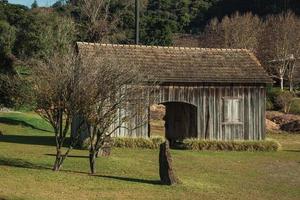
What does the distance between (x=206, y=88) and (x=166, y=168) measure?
12630 millimetres

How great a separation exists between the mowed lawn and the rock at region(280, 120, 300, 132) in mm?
13858

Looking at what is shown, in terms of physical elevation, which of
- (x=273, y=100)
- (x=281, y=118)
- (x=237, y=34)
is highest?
(x=237, y=34)

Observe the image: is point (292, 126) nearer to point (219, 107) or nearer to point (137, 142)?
point (219, 107)

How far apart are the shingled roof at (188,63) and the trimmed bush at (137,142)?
116 inches

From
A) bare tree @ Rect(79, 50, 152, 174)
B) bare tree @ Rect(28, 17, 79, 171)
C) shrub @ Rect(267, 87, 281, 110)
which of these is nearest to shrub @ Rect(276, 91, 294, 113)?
shrub @ Rect(267, 87, 281, 110)

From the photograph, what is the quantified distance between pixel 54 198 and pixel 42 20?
116 feet

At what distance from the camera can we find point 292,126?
42.4m

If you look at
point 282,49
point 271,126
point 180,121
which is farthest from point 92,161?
point 282,49

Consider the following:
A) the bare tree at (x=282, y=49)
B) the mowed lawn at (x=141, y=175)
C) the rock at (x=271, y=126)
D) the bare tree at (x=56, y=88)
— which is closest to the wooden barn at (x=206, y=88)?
the mowed lawn at (x=141, y=175)

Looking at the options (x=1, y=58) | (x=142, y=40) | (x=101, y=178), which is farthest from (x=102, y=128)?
(x=142, y=40)

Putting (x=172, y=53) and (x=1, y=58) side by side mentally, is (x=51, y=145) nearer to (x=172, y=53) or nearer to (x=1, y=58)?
(x=172, y=53)

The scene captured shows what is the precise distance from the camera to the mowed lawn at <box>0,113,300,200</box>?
51.3ft

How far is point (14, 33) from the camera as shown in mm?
47250

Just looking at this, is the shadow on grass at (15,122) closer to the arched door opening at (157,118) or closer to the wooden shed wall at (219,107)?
the arched door opening at (157,118)
